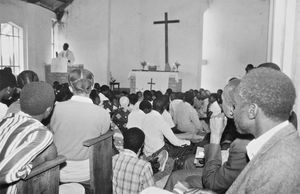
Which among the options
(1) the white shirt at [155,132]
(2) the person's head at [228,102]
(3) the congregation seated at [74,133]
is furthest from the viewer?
(1) the white shirt at [155,132]

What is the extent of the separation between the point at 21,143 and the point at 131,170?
1172 mm

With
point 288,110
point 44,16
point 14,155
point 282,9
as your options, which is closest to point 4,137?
point 14,155

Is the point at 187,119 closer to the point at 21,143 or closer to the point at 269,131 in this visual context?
the point at 21,143

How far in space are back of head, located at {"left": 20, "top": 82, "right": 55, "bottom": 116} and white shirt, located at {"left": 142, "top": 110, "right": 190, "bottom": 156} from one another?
244 centimetres

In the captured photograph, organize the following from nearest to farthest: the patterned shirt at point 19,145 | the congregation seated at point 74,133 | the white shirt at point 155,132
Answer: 1. the patterned shirt at point 19,145
2. the congregation seated at point 74,133
3. the white shirt at point 155,132

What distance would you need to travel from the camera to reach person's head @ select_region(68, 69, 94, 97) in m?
3.41

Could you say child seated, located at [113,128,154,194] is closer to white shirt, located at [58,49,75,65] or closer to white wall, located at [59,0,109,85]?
white shirt, located at [58,49,75,65]

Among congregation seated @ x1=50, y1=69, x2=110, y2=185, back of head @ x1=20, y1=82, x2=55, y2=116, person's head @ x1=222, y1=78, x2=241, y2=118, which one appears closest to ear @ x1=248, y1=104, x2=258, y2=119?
person's head @ x1=222, y1=78, x2=241, y2=118

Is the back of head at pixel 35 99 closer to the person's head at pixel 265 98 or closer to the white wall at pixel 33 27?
the person's head at pixel 265 98

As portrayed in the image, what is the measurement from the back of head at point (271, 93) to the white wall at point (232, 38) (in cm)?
1189

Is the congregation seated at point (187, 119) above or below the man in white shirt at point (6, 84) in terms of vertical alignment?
below

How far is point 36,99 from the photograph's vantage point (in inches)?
93.8

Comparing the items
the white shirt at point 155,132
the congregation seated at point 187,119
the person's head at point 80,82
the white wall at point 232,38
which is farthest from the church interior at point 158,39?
the person's head at point 80,82

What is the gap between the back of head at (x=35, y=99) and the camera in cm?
238
